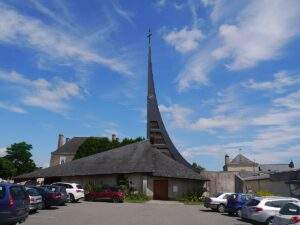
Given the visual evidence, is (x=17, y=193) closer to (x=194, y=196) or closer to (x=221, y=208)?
(x=221, y=208)

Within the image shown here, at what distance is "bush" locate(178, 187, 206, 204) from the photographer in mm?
46250

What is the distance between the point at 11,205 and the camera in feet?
49.7

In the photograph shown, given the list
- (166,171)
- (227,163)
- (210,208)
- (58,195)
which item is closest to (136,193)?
(166,171)

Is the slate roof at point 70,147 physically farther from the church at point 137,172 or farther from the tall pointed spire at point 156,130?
the church at point 137,172

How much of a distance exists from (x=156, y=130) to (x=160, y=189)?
2594 cm

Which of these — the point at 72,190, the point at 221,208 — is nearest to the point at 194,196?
the point at 72,190

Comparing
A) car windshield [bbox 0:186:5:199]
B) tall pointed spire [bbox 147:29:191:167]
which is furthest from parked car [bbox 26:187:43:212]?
tall pointed spire [bbox 147:29:191:167]

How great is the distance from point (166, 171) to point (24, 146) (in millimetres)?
53159

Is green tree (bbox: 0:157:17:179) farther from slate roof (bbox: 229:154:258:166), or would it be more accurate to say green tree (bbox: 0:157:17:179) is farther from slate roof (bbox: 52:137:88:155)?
slate roof (bbox: 229:154:258:166)

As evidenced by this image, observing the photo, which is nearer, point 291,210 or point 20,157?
point 291,210

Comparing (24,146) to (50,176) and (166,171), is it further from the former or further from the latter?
(166,171)

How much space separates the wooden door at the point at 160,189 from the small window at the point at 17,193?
3141cm

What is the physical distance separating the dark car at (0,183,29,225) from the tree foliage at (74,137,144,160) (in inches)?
2299

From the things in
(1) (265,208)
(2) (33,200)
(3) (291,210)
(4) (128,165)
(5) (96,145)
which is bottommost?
(3) (291,210)
